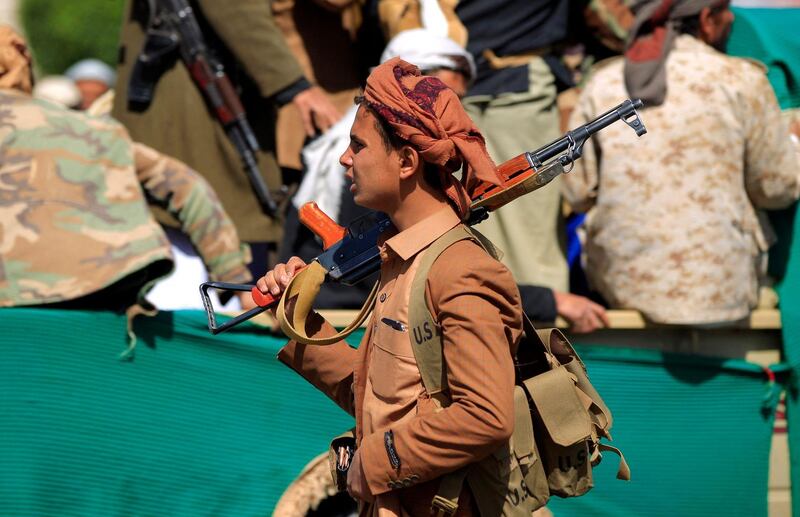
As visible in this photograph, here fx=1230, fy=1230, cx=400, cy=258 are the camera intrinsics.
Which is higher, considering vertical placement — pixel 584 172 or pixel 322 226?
pixel 322 226

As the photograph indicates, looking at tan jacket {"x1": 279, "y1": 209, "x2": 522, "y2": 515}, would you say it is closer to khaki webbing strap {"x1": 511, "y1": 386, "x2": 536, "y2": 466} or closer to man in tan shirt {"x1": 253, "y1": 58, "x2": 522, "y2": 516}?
man in tan shirt {"x1": 253, "y1": 58, "x2": 522, "y2": 516}

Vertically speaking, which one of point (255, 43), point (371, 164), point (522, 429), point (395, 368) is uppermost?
point (371, 164)

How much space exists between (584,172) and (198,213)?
155cm

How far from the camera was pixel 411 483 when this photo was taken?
8.34 ft

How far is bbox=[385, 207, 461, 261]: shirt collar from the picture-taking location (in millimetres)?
2656

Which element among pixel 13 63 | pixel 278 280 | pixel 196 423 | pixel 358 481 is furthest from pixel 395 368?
pixel 13 63

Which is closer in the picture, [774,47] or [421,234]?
[421,234]

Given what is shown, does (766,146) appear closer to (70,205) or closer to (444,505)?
(70,205)

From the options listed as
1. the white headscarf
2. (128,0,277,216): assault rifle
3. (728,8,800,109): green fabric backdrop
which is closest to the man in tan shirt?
the white headscarf

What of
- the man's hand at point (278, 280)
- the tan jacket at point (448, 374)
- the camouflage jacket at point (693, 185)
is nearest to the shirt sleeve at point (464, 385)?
the tan jacket at point (448, 374)

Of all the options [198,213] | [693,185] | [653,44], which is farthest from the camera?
[653,44]

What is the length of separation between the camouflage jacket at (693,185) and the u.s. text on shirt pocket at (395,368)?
92.8 inches

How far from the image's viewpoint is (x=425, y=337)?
2.56 m

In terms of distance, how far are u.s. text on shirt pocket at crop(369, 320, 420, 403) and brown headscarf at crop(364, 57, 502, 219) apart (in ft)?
1.22
